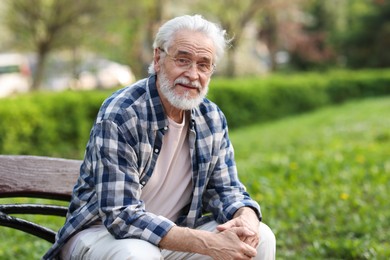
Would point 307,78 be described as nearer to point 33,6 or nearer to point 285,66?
point 33,6

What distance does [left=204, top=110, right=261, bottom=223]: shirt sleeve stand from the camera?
119 inches

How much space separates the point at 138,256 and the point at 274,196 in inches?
143

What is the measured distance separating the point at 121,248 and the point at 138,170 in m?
0.34

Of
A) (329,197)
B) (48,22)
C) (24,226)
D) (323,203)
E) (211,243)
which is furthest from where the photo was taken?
(48,22)

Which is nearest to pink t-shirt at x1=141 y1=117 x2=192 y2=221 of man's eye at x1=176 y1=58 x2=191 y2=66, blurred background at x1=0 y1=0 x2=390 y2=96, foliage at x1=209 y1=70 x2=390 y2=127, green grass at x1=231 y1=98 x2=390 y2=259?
man's eye at x1=176 y1=58 x2=191 y2=66

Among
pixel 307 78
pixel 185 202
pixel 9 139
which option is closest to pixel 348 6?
pixel 307 78

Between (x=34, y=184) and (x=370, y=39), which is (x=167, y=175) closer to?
(x=34, y=184)

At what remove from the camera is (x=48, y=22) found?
53.7 feet

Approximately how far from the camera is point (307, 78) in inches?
794

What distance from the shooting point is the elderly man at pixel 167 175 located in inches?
106

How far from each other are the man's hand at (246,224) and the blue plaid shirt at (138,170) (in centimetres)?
3

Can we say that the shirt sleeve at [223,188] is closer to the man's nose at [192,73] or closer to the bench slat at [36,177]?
the man's nose at [192,73]

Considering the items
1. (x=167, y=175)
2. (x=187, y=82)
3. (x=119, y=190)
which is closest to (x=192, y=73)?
(x=187, y=82)

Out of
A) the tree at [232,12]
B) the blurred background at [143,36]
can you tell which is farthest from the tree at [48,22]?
the tree at [232,12]
